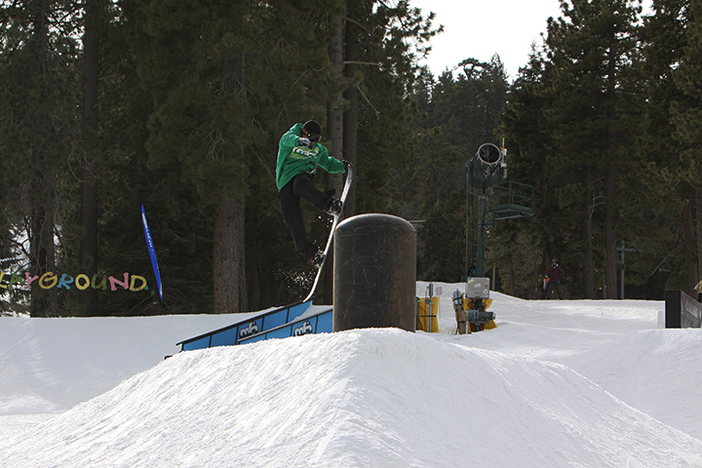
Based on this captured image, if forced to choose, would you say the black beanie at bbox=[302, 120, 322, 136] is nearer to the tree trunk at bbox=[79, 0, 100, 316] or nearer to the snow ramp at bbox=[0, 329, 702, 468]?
the snow ramp at bbox=[0, 329, 702, 468]

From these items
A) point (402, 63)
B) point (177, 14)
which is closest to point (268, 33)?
point (177, 14)

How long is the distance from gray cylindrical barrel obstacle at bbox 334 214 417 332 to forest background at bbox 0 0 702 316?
36.7ft

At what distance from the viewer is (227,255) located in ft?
54.1

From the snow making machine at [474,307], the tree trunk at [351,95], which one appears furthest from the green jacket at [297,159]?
the tree trunk at [351,95]

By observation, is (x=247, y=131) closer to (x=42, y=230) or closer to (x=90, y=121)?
(x=42, y=230)

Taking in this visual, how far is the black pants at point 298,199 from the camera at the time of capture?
7551mm

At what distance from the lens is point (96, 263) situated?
20.8 metres

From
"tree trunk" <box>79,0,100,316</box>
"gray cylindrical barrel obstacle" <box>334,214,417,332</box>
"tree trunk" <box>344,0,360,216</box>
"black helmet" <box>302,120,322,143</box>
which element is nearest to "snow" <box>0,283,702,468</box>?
"gray cylindrical barrel obstacle" <box>334,214,417,332</box>

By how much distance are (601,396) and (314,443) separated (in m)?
3.38

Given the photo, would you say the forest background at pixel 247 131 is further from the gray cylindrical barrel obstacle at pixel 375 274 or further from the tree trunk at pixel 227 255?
the gray cylindrical barrel obstacle at pixel 375 274

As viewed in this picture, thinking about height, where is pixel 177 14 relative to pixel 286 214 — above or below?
above

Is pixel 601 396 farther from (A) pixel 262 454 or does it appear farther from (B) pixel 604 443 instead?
(A) pixel 262 454

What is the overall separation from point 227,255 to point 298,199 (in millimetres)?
8988

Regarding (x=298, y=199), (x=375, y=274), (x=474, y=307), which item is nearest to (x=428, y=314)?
(x=474, y=307)
